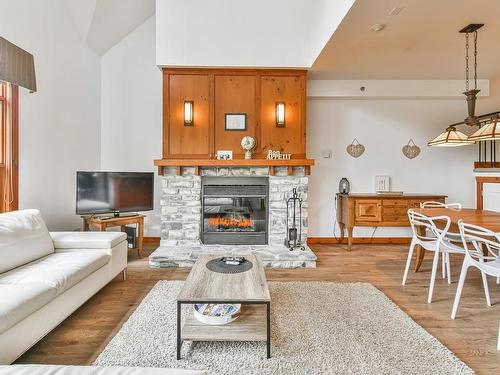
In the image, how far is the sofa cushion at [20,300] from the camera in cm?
162

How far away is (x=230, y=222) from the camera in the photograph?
4445mm

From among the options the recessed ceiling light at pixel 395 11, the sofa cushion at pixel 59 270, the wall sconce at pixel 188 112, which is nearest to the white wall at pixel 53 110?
the sofa cushion at pixel 59 270

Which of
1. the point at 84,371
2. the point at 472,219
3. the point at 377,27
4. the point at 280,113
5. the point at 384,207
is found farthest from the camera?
the point at 384,207

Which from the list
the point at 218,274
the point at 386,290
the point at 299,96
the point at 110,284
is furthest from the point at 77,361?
the point at 299,96

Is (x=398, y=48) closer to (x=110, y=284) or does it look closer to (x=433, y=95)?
(x=433, y=95)

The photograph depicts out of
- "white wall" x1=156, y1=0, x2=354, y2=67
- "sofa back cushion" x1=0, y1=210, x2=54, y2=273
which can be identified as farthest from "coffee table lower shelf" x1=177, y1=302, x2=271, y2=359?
"white wall" x1=156, y1=0, x2=354, y2=67

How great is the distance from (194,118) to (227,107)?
513 millimetres

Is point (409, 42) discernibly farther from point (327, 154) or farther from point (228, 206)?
point (228, 206)

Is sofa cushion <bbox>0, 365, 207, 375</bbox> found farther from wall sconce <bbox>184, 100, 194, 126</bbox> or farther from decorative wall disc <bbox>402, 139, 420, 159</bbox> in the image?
decorative wall disc <bbox>402, 139, 420, 159</bbox>

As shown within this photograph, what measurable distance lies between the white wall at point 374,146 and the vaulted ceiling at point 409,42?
588 mm

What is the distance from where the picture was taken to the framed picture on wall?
4.30m

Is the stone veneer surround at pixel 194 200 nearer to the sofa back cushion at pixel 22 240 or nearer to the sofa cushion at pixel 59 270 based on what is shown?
the sofa cushion at pixel 59 270

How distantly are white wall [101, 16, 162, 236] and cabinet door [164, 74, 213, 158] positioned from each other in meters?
0.75

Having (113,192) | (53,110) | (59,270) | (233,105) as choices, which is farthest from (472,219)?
(53,110)
